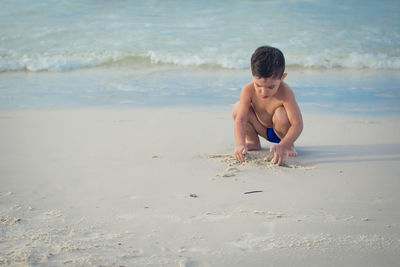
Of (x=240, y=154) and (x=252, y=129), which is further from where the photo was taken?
(x=252, y=129)

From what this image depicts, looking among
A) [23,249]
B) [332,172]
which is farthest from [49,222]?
[332,172]

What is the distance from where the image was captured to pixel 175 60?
7664 mm

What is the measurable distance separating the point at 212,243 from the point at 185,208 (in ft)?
1.31

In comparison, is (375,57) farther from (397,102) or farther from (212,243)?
(212,243)

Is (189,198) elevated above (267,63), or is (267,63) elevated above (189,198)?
(267,63)

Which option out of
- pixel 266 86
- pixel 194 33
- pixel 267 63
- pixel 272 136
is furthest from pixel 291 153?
pixel 194 33

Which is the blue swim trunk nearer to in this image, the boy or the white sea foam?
the boy

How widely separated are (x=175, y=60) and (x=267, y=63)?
5181 millimetres

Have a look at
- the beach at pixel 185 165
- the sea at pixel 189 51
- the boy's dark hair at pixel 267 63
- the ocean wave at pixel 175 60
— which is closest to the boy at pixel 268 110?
the boy's dark hair at pixel 267 63

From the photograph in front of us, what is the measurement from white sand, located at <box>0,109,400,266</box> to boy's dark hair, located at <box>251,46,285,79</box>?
23.0 inches

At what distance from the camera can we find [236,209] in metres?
2.12

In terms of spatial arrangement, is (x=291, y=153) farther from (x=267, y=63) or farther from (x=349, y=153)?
(x=267, y=63)

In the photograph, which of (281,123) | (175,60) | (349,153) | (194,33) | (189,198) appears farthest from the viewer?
(194,33)

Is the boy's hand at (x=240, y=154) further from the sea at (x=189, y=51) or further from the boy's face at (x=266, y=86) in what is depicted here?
the sea at (x=189, y=51)
